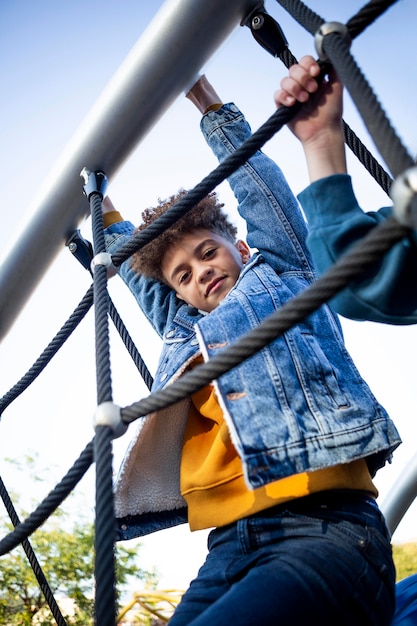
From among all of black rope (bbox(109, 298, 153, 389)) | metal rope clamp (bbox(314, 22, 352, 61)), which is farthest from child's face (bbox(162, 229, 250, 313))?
metal rope clamp (bbox(314, 22, 352, 61))

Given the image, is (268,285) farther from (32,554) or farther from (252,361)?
(32,554)

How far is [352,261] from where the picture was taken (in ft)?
1.33

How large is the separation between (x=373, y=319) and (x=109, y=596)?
0.39m

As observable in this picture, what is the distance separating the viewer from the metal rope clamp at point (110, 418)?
61cm

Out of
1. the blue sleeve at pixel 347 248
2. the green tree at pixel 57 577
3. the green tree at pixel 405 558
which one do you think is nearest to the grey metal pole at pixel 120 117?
the blue sleeve at pixel 347 248

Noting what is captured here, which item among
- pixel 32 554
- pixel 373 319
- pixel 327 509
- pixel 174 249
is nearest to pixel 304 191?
pixel 373 319

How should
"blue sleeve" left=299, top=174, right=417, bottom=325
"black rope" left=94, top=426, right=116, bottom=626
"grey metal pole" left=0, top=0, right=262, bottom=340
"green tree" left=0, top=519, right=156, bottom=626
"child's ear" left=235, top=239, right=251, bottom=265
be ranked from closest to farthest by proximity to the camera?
"black rope" left=94, top=426, right=116, bottom=626
"blue sleeve" left=299, top=174, right=417, bottom=325
"grey metal pole" left=0, top=0, right=262, bottom=340
"child's ear" left=235, top=239, right=251, bottom=265
"green tree" left=0, top=519, right=156, bottom=626

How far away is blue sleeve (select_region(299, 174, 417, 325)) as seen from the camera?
60cm

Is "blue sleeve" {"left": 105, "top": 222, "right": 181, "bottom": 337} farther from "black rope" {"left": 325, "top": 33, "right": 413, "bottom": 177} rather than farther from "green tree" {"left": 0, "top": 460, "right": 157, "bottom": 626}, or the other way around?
"green tree" {"left": 0, "top": 460, "right": 157, "bottom": 626}

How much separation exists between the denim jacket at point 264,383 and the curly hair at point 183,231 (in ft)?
0.31

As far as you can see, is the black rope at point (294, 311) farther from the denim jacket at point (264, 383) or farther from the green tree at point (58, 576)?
the green tree at point (58, 576)

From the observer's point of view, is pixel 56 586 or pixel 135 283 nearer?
pixel 135 283

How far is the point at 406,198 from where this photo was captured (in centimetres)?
38

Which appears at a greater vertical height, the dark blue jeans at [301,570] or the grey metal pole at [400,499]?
the dark blue jeans at [301,570]
